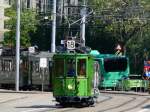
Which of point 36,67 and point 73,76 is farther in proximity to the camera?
point 36,67

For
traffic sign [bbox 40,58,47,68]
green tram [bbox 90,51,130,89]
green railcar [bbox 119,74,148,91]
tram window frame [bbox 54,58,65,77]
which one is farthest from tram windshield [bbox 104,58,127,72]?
tram window frame [bbox 54,58,65,77]

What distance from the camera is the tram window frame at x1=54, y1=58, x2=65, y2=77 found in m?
30.3

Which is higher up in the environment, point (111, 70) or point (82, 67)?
point (82, 67)

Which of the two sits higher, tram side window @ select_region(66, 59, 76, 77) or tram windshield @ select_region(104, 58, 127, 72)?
tram side window @ select_region(66, 59, 76, 77)

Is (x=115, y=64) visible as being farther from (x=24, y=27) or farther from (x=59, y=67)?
(x=24, y=27)

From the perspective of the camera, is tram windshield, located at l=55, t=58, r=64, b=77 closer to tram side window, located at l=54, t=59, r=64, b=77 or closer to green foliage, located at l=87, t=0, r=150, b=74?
tram side window, located at l=54, t=59, r=64, b=77

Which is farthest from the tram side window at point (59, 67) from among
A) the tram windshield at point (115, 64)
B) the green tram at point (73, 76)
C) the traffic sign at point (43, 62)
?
the tram windshield at point (115, 64)

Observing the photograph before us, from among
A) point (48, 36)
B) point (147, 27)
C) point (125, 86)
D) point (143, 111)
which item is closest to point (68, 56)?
point (143, 111)

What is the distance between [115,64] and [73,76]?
25.2m

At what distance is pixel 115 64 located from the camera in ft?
181

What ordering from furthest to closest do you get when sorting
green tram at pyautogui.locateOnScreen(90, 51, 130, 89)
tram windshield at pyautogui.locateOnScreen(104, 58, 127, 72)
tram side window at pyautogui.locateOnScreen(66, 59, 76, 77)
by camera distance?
tram windshield at pyautogui.locateOnScreen(104, 58, 127, 72) → green tram at pyautogui.locateOnScreen(90, 51, 130, 89) → tram side window at pyautogui.locateOnScreen(66, 59, 76, 77)

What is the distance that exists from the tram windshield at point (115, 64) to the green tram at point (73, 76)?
944 inches

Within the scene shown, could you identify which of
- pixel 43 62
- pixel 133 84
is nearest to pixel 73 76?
pixel 43 62

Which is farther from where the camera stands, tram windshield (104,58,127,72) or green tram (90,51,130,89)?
tram windshield (104,58,127,72)
